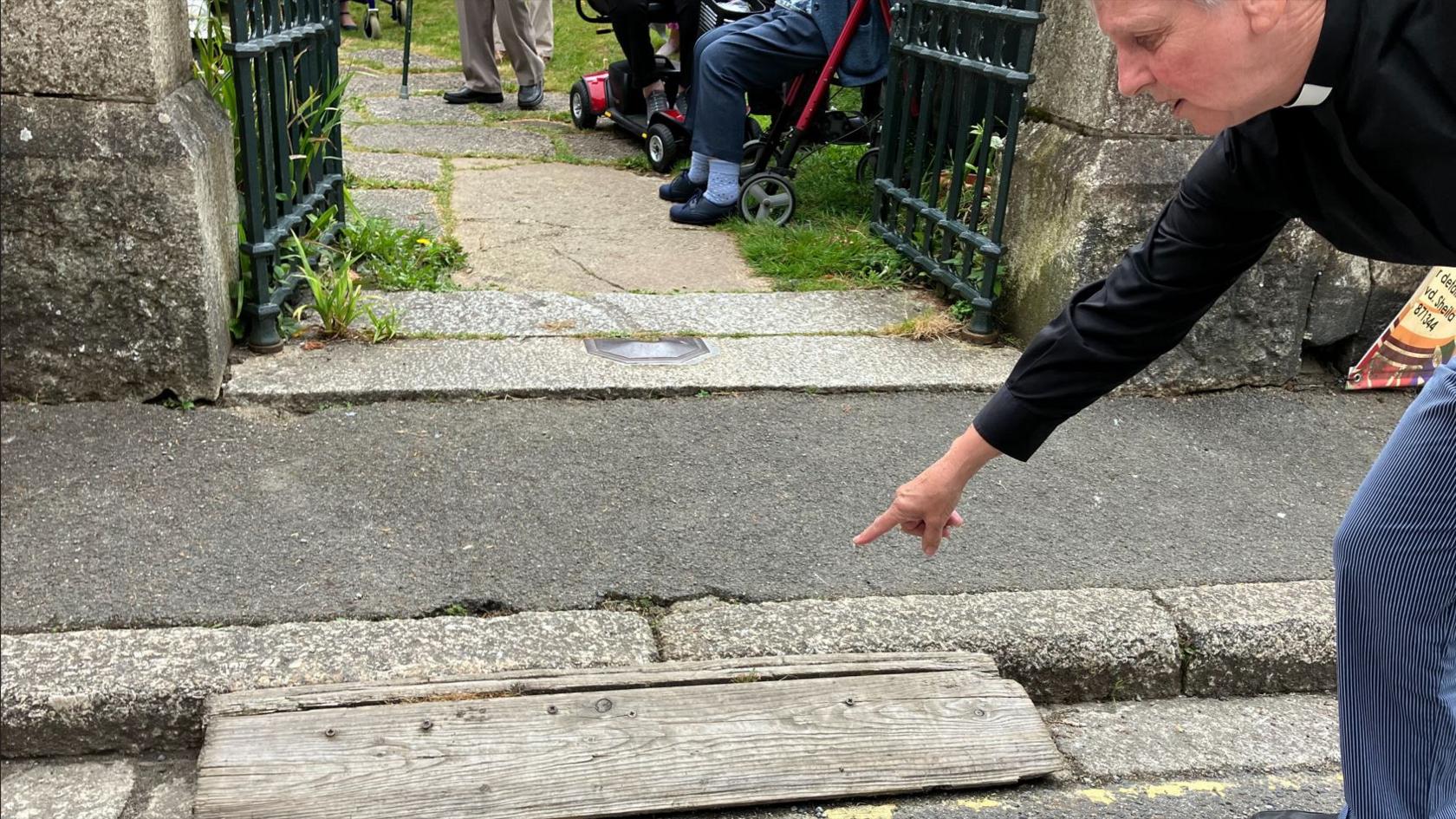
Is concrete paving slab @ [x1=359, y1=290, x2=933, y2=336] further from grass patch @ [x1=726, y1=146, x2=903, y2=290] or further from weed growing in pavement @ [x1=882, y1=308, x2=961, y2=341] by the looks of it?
grass patch @ [x1=726, y1=146, x2=903, y2=290]

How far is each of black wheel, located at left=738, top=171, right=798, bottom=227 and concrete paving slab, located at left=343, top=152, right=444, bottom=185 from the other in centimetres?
154

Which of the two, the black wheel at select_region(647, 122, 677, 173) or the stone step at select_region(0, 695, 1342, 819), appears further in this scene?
the black wheel at select_region(647, 122, 677, 173)

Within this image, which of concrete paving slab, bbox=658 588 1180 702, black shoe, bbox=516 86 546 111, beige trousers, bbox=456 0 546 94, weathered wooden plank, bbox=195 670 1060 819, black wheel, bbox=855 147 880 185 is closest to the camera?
weathered wooden plank, bbox=195 670 1060 819

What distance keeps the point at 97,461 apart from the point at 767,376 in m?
1.87

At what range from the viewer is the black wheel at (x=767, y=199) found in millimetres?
5793

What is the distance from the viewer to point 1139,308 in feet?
6.66

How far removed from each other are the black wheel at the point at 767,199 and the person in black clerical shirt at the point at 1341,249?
12.1 feet

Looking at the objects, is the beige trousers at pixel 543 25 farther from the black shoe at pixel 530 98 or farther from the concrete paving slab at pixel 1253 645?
the concrete paving slab at pixel 1253 645

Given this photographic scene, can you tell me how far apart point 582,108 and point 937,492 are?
19.9 feet

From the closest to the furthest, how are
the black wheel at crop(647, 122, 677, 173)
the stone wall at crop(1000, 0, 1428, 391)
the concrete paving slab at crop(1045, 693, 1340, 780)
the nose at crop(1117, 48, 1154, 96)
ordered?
the nose at crop(1117, 48, 1154, 96) < the concrete paving slab at crop(1045, 693, 1340, 780) < the stone wall at crop(1000, 0, 1428, 391) < the black wheel at crop(647, 122, 677, 173)

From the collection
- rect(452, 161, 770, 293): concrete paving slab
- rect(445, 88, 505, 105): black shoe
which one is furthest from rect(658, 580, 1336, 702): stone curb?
rect(445, 88, 505, 105): black shoe

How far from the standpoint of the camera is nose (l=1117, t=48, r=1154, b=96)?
5.45 feet

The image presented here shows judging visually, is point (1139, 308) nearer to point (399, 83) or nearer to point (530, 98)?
point (530, 98)

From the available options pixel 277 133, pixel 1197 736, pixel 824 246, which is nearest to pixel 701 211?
pixel 824 246
